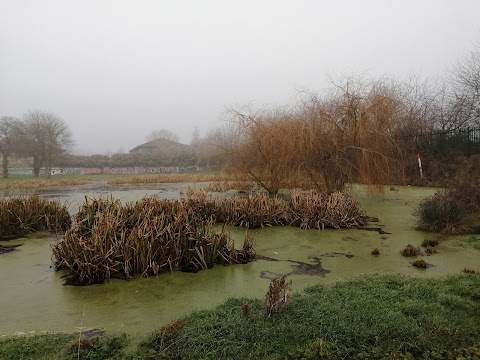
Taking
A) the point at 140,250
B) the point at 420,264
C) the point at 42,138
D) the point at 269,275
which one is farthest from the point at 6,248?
the point at 42,138

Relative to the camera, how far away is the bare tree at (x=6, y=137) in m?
33.3

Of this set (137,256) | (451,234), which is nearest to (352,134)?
(451,234)

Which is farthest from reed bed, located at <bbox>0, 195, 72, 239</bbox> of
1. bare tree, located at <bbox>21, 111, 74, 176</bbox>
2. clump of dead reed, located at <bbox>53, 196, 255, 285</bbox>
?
bare tree, located at <bbox>21, 111, 74, 176</bbox>

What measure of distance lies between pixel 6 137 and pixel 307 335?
38.1 meters

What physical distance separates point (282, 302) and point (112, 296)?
2313 millimetres

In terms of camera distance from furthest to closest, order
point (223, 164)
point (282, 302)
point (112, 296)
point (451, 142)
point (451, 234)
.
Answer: point (451, 142) < point (223, 164) < point (451, 234) < point (112, 296) < point (282, 302)

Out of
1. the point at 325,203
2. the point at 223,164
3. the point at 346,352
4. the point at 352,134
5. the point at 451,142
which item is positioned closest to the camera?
the point at 346,352

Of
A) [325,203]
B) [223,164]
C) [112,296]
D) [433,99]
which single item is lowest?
[112,296]

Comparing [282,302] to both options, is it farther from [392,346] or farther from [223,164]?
[223,164]

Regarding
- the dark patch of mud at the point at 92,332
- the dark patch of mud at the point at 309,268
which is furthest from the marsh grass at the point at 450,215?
the dark patch of mud at the point at 92,332

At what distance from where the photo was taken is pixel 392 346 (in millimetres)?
3277

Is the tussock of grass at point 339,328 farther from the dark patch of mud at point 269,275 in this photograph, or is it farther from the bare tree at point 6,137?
the bare tree at point 6,137

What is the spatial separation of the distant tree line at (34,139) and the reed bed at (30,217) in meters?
27.7

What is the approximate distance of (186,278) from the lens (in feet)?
18.3
